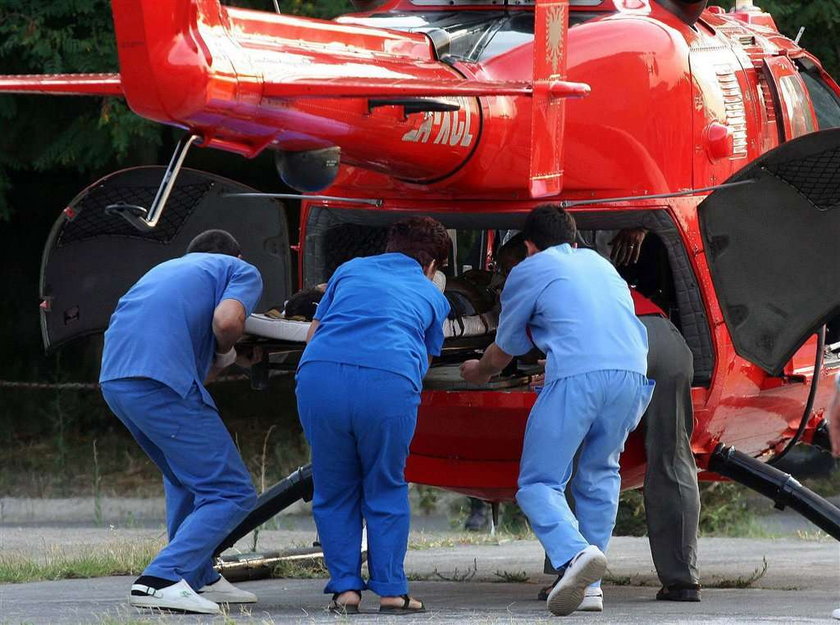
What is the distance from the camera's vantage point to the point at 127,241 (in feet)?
28.0

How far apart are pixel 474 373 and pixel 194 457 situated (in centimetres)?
123

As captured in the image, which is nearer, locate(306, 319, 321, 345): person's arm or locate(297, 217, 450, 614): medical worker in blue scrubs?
locate(297, 217, 450, 614): medical worker in blue scrubs

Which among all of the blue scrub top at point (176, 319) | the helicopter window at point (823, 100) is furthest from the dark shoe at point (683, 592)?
the helicopter window at point (823, 100)

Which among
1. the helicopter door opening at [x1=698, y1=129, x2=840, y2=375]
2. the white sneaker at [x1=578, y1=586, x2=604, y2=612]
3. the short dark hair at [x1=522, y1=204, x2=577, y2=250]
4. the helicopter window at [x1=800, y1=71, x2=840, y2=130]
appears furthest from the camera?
the helicopter window at [x1=800, y1=71, x2=840, y2=130]

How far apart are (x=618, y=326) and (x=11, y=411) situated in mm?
9979

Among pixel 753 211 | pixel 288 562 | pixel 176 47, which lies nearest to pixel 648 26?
pixel 753 211

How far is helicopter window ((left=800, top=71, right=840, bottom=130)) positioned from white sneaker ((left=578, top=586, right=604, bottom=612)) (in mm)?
3252

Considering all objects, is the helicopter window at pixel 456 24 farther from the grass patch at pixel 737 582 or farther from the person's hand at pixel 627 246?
the grass patch at pixel 737 582

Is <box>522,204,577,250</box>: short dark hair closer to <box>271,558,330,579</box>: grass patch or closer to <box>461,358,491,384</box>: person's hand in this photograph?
<box>461,358,491,384</box>: person's hand

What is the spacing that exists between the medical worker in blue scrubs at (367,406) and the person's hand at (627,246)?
1497 mm

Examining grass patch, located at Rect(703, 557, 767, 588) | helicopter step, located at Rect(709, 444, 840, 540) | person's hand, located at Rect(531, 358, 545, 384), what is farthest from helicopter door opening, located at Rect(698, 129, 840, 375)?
grass patch, located at Rect(703, 557, 767, 588)

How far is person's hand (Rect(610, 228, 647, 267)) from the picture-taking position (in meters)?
7.93

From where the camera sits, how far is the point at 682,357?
7188mm

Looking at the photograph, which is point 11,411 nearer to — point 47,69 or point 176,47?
point 47,69
